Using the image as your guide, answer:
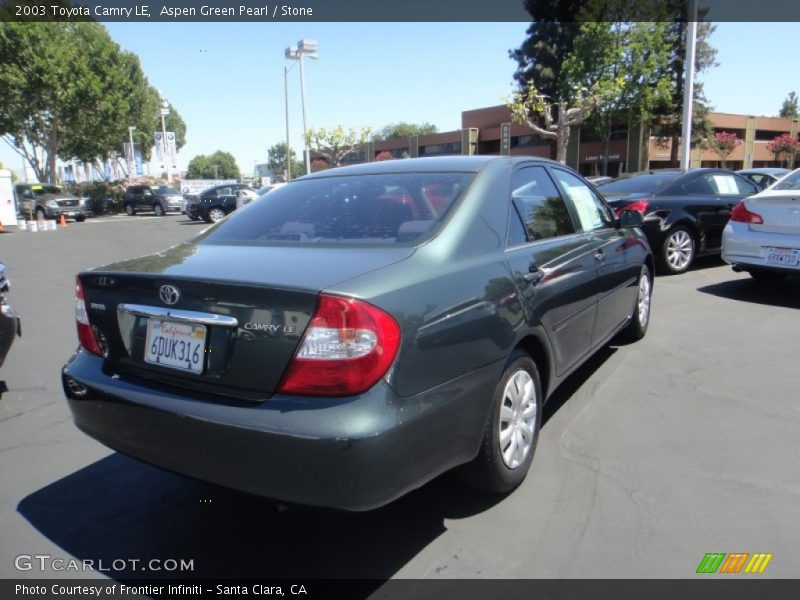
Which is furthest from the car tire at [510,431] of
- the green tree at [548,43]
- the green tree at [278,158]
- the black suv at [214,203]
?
the green tree at [278,158]

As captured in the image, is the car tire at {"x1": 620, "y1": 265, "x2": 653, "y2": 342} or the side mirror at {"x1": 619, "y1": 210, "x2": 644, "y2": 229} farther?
the car tire at {"x1": 620, "y1": 265, "x2": 653, "y2": 342}

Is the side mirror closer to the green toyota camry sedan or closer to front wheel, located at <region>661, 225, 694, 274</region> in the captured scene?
the green toyota camry sedan

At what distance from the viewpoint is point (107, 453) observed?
11.1 feet

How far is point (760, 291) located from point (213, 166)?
13395 centimetres

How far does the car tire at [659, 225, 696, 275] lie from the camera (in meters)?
8.01

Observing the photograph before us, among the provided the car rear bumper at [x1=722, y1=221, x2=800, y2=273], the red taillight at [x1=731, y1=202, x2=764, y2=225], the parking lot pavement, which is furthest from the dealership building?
the parking lot pavement

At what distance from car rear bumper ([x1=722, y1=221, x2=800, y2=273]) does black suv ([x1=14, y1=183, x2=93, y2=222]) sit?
29961 millimetres

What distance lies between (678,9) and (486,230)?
43.5 meters

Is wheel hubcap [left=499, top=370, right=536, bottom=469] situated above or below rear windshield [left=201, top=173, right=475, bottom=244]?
below

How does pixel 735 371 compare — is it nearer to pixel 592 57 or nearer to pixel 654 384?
pixel 654 384

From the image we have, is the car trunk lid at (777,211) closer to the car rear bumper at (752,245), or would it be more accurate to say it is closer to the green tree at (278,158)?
the car rear bumper at (752,245)

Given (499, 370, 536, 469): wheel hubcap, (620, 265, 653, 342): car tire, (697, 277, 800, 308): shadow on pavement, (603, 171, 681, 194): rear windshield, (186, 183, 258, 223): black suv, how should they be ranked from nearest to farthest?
(499, 370, 536, 469): wheel hubcap < (620, 265, 653, 342): car tire < (697, 277, 800, 308): shadow on pavement < (603, 171, 681, 194): rear windshield < (186, 183, 258, 223): black suv

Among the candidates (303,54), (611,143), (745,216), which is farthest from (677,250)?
(611,143)

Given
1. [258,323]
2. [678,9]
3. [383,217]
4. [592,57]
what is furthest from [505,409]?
[678,9]
